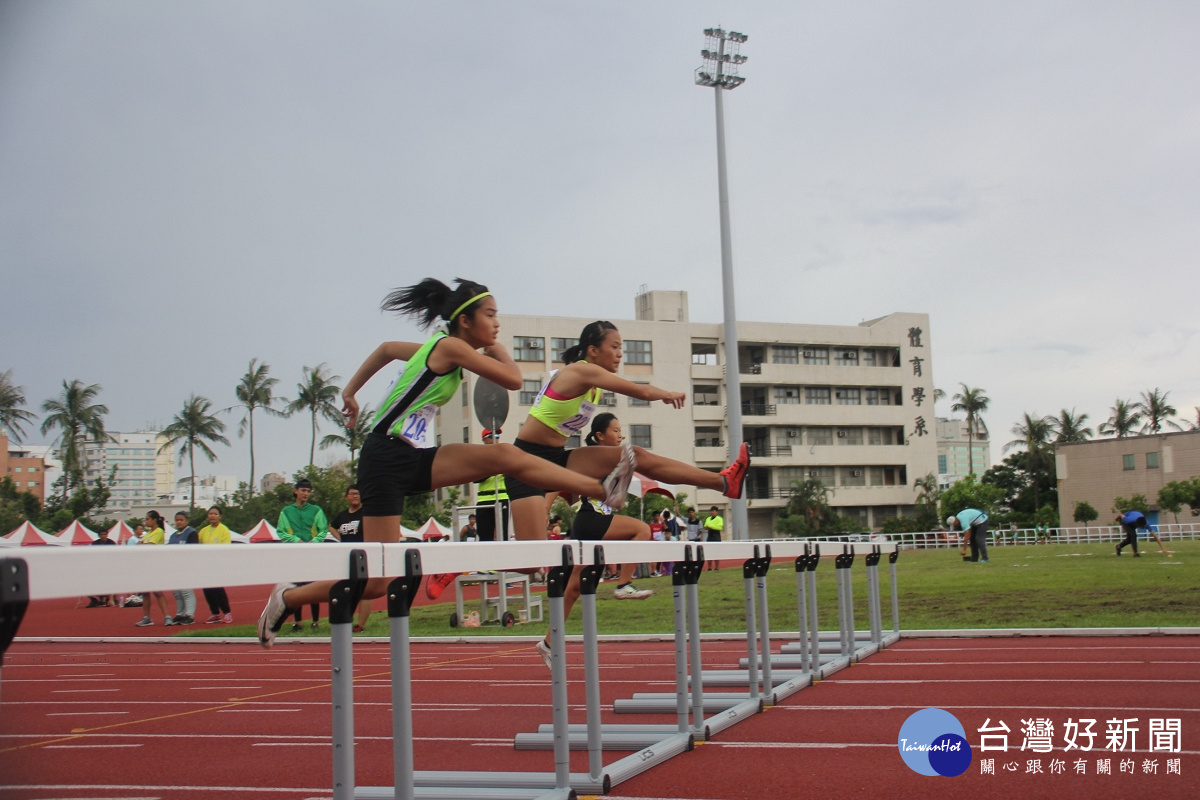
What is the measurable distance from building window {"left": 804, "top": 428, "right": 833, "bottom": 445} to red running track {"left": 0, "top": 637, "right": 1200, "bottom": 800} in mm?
46327

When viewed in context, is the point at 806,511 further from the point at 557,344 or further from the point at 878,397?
the point at 557,344

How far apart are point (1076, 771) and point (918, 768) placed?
595 millimetres

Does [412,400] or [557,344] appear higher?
[557,344]

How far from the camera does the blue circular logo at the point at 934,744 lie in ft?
13.5

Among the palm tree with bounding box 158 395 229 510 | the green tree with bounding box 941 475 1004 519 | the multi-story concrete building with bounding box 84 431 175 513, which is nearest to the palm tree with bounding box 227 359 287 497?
the palm tree with bounding box 158 395 229 510

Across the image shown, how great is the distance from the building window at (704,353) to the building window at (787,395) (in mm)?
3962

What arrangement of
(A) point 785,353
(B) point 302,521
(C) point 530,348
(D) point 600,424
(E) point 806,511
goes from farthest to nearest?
(A) point 785,353, (E) point 806,511, (C) point 530,348, (B) point 302,521, (D) point 600,424

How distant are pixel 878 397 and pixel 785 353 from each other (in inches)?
239

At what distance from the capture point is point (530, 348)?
4719 cm

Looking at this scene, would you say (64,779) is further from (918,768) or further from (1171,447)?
(1171,447)

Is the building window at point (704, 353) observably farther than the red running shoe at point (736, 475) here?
Yes

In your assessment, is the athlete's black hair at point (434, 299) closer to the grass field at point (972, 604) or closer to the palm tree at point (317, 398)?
the grass field at point (972, 604)

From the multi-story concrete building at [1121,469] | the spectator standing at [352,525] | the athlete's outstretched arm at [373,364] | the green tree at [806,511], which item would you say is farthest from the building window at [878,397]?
the athlete's outstretched arm at [373,364]

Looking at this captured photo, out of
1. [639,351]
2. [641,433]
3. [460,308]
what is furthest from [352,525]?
[639,351]
